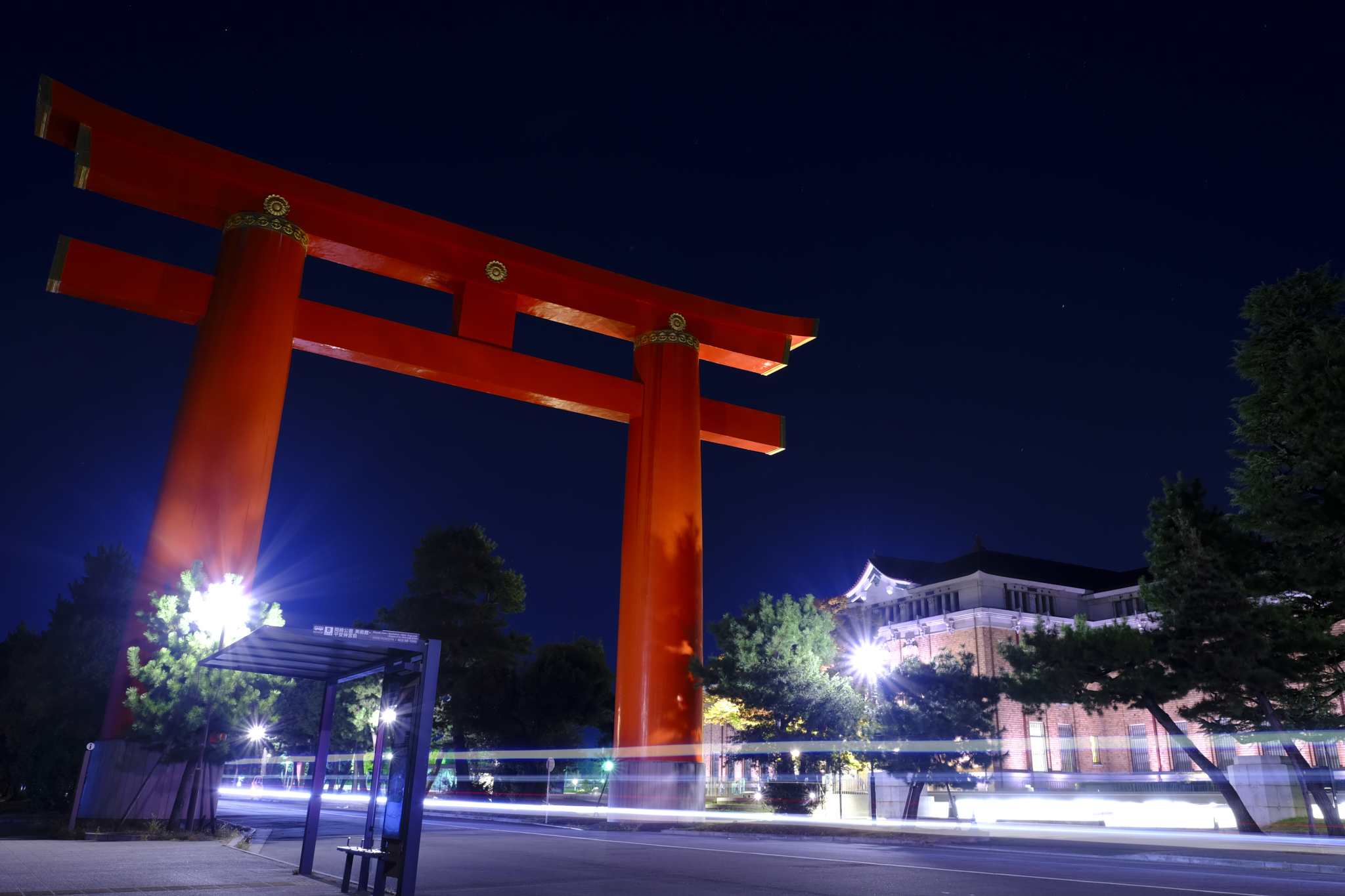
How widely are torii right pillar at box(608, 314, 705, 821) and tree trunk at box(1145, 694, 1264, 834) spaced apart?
1134 cm

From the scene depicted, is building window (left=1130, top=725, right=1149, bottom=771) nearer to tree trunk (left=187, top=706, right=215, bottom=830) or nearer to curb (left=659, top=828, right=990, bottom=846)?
curb (left=659, top=828, right=990, bottom=846)

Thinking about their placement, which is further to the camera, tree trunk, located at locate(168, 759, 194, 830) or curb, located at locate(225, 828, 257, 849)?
tree trunk, located at locate(168, 759, 194, 830)

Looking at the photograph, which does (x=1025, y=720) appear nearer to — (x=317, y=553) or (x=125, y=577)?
(x=125, y=577)

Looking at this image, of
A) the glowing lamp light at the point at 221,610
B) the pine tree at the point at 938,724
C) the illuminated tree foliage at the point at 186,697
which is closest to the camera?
the illuminated tree foliage at the point at 186,697

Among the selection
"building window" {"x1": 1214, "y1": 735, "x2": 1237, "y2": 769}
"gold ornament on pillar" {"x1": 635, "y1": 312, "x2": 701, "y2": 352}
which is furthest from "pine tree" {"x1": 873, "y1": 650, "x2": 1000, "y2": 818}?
"building window" {"x1": 1214, "y1": 735, "x2": 1237, "y2": 769}

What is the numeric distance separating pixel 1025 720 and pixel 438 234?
41455 millimetres

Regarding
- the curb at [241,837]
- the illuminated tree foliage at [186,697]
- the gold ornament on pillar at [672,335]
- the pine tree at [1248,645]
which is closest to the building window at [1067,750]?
the pine tree at [1248,645]

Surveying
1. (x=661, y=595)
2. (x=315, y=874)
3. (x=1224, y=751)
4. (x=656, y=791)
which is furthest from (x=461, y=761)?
(x=315, y=874)

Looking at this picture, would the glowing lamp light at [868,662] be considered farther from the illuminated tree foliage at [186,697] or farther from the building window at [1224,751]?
the building window at [1224,751]

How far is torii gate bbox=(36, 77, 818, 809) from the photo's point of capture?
2059cm

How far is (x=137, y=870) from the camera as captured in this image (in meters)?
10.8

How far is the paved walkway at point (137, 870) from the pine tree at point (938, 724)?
1722 centimetres

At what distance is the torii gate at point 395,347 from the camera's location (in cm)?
2059

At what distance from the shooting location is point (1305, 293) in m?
22.8
